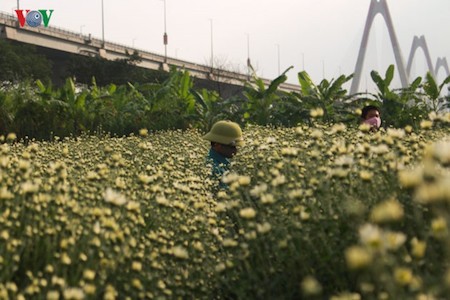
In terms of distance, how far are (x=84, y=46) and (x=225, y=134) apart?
170ft

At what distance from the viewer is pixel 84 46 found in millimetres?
55844

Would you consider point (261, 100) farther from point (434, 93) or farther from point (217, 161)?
point (217, 161)

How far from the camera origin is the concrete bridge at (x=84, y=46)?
48031mm

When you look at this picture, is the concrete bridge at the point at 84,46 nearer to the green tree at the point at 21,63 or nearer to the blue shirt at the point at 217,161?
the green tree at the point at 21,63

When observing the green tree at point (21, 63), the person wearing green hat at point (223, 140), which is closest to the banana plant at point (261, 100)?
the person wearing green hat at point (223, 140)

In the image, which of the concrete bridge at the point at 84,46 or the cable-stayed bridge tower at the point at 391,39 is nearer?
the cable-stayed bridge tower at the point at 391,39

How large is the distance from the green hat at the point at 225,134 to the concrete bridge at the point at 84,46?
34.4 metres

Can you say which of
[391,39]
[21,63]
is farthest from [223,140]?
[391,39]

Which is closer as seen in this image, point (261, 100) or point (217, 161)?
point (217, 161)

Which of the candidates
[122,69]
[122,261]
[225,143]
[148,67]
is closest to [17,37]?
[122,69]

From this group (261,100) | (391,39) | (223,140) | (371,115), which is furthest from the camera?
(391,39)

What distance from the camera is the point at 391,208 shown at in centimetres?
158

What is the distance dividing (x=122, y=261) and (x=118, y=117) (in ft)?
42.9

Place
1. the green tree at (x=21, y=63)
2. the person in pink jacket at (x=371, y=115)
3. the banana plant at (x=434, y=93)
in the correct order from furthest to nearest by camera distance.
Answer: the green tree at (x=21, y=63)
the banana plant at (x=434, y=93)
the person in pink jacket at (x=371, y=115)
